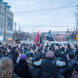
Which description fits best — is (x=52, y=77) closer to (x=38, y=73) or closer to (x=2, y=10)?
(x=38, y=73)

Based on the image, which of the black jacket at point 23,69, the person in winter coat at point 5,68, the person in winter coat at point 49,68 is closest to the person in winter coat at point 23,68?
the black jacket at point 23,69

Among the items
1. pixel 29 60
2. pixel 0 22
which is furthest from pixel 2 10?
pixel 29 60

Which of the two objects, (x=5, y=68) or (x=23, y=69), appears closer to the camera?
(x=5, y=68)

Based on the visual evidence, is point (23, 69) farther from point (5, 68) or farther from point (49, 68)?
point (5, 68)

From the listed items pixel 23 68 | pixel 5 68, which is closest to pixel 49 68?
pixel 23 68

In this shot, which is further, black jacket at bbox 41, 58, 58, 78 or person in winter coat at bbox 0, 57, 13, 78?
black jacket at bbox 41, 58, 58, 78

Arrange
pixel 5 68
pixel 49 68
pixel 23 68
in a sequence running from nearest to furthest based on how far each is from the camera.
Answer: pixel 5 68 → pixel 49 68 → pixel 23 68

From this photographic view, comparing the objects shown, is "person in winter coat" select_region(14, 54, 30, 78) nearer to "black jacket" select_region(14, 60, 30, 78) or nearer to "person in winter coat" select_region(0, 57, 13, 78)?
"black jacket" select_region(14, 60, 30, 78)

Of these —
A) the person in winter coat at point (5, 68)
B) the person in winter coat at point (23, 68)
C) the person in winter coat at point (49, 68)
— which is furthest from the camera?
the person in winter coat at point (23, 68)

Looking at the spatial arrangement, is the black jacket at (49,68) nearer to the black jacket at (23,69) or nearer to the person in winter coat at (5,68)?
the black jacket at (23,69)

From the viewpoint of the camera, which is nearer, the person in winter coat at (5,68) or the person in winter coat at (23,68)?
the person in winter coat at (5,68)

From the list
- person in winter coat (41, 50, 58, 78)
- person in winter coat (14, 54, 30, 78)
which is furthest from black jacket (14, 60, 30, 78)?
person in winter coat (41, 50, 58, 78)

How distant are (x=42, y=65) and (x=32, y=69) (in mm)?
617

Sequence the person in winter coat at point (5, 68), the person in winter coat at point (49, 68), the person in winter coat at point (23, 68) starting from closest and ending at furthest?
the person in winter coat at point (5, 68) < the person in winter coat at point (49, 68) < the person in winter coat at point (23, 68)
